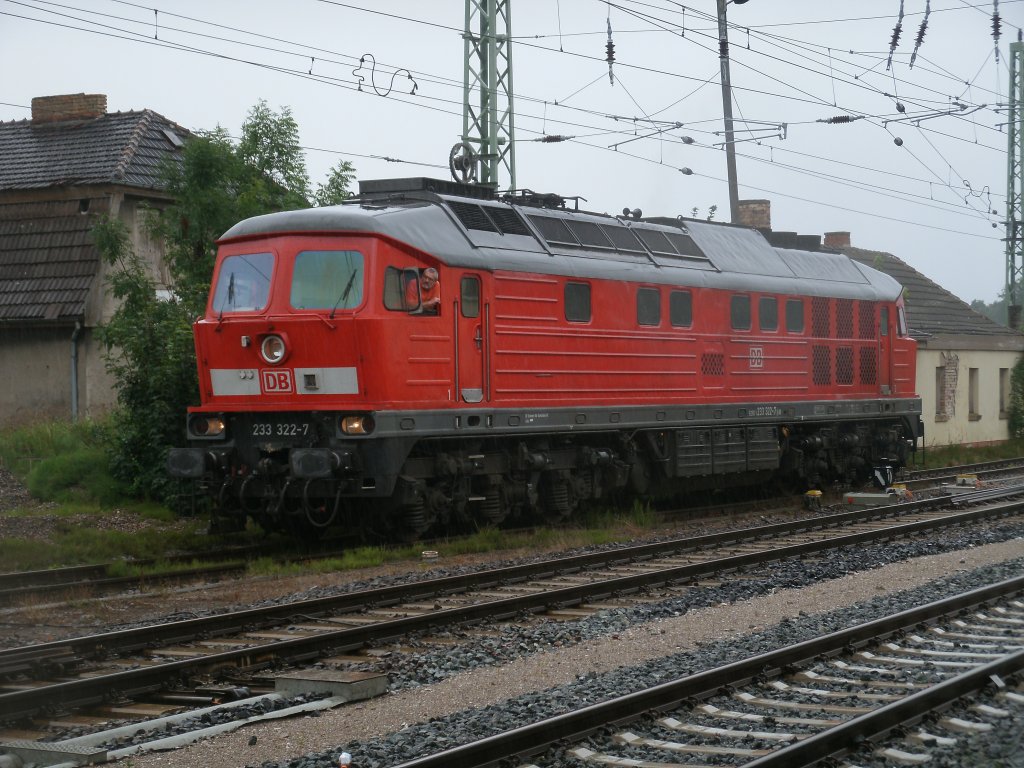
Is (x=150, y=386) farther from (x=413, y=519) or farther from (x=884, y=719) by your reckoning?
(x=884, y=719)

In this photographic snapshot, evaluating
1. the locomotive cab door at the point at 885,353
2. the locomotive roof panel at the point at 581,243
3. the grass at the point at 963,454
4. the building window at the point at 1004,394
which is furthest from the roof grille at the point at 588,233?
the building window at the point at 1004,394

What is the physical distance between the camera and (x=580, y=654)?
9.39 m

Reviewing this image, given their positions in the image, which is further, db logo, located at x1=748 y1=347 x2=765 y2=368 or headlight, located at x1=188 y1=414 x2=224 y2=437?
db logo, located at x1=748 y1=347 x2=765 y2=368

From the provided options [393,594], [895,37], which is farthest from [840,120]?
[393,594]

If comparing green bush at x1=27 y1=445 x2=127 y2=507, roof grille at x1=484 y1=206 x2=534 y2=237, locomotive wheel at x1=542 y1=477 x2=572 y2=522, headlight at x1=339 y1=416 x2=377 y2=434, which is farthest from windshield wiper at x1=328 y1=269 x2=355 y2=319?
green bush at x1=27 y1=445 x2=127 y2=507

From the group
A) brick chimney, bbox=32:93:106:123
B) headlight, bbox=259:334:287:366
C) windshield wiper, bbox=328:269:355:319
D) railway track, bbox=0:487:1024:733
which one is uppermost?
brick chimney, bbox=32:93:106:123

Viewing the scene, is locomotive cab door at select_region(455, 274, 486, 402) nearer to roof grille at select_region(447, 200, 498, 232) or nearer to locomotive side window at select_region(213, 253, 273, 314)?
roof grille at select_region(447, 200, 498, 232)

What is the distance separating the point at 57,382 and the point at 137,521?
863 centimetres

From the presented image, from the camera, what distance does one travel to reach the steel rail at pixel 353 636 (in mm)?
7887

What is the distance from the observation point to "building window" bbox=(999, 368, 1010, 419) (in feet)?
123

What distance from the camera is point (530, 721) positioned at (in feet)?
23.9

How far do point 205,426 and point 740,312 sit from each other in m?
8.84

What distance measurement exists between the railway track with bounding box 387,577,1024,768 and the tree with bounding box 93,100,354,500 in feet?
37.2

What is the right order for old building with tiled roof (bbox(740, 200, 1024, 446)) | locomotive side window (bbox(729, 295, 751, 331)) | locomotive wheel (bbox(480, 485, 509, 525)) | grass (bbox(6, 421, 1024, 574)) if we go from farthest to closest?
old building with tiled roof (bbox(740, 200, 1024, 446)), locomotive side window (bbox(729, 295, 751, 331)), locomotive wheel (bbox(480, 485, 509, 525)), grass (bbox(6, 421, 1024, 574))
